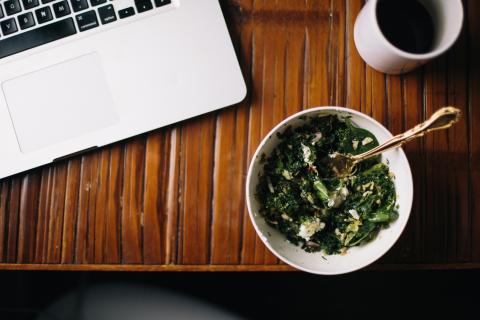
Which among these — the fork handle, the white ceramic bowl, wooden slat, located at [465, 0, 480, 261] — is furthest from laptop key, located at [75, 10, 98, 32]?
wooden slat, located at [465, 0, 480, 261]

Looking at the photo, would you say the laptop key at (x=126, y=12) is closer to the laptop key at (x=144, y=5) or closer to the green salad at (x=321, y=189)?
the laptop key at (x=144, y=5)

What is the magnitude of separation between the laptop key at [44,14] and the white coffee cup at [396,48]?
1.41 feet

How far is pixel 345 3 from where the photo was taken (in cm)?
61

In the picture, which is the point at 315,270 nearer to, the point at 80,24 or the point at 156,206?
the point at 156,206

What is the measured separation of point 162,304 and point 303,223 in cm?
40

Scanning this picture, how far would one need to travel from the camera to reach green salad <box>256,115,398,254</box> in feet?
1.81

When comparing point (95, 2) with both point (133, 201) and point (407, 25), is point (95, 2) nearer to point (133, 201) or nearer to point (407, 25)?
point (133, 201)

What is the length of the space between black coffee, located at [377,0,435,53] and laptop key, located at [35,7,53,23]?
17.7 inches

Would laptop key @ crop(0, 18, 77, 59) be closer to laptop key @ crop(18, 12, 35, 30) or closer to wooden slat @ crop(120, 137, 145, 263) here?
laptop key @ crop(18, 12, 35, 30)

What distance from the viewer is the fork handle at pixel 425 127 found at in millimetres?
430

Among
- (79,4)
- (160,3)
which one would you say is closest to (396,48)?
(160,3)

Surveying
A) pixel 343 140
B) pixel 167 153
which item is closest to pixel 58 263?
pixel 167 153

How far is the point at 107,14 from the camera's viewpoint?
57cm

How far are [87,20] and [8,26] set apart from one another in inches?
4.3
